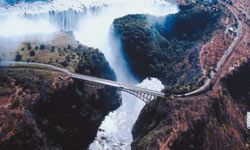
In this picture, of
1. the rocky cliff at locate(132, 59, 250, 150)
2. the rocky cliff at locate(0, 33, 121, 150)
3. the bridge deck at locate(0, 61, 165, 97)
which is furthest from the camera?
the bridge deck at locate(0, 61, 165, 97)

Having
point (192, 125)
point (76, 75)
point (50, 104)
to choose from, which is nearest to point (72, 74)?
point (76, 75)

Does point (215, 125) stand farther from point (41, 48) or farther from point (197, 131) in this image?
point (41, 48)

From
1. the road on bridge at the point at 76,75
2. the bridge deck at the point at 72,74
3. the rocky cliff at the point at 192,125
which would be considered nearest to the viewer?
the rocky cliff at the point at 192,125

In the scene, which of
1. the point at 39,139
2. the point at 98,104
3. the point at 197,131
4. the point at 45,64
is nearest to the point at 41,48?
the point at 45,64

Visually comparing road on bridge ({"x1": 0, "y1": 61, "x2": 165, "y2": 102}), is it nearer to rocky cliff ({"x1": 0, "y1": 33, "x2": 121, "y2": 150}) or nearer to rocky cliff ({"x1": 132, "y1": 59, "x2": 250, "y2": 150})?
rocky cliff ({"x1": 0, "y1": 33, "x2": 121, "y2": 150})

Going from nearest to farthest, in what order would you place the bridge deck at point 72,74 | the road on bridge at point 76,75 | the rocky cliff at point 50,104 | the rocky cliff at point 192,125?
the rocky cliff at point 50,104
the rocky cliff at point 192,125
the bridge deck at point 72,74
the road on bridge at point 76,75

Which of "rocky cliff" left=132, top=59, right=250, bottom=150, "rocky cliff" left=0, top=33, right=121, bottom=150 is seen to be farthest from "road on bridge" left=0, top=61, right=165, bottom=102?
"rocky cliff" left=132, top=59, right=250, bottom=150

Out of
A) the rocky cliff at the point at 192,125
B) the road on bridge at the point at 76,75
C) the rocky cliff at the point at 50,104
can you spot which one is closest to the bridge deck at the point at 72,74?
the road on bridge at the point at 76,75

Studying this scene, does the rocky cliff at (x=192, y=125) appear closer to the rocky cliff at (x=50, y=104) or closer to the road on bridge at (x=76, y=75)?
the road on bridge at (x=76, y=75)

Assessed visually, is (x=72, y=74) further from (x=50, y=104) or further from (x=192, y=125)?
(x=192, y=125)
